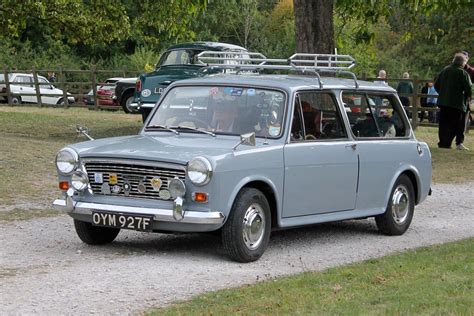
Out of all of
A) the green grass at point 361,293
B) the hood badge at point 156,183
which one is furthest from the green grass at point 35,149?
the green grass at point 361,293

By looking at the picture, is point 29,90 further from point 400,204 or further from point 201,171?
point 201,171

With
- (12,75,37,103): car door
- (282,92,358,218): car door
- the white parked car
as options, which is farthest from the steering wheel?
(12,75,37,103): car door

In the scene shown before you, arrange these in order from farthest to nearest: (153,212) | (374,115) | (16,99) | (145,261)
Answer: (16,99) → (374,115) → (145,261) → (153,212)

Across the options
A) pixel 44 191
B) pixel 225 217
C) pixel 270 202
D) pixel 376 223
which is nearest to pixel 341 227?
pixel 376 223

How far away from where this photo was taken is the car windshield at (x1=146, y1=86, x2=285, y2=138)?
9484mm

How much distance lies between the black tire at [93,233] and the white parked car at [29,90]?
30.3 metres

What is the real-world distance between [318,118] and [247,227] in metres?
1.69

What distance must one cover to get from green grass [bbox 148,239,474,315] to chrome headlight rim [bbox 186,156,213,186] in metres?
1.05

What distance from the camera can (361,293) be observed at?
7.33 m

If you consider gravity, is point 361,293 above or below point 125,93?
above

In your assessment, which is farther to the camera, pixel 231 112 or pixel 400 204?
pixel 400 204

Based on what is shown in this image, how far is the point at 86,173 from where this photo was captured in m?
9.02

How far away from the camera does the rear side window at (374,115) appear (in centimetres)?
1054

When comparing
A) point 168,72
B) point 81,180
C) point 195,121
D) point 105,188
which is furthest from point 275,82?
point 168,72
